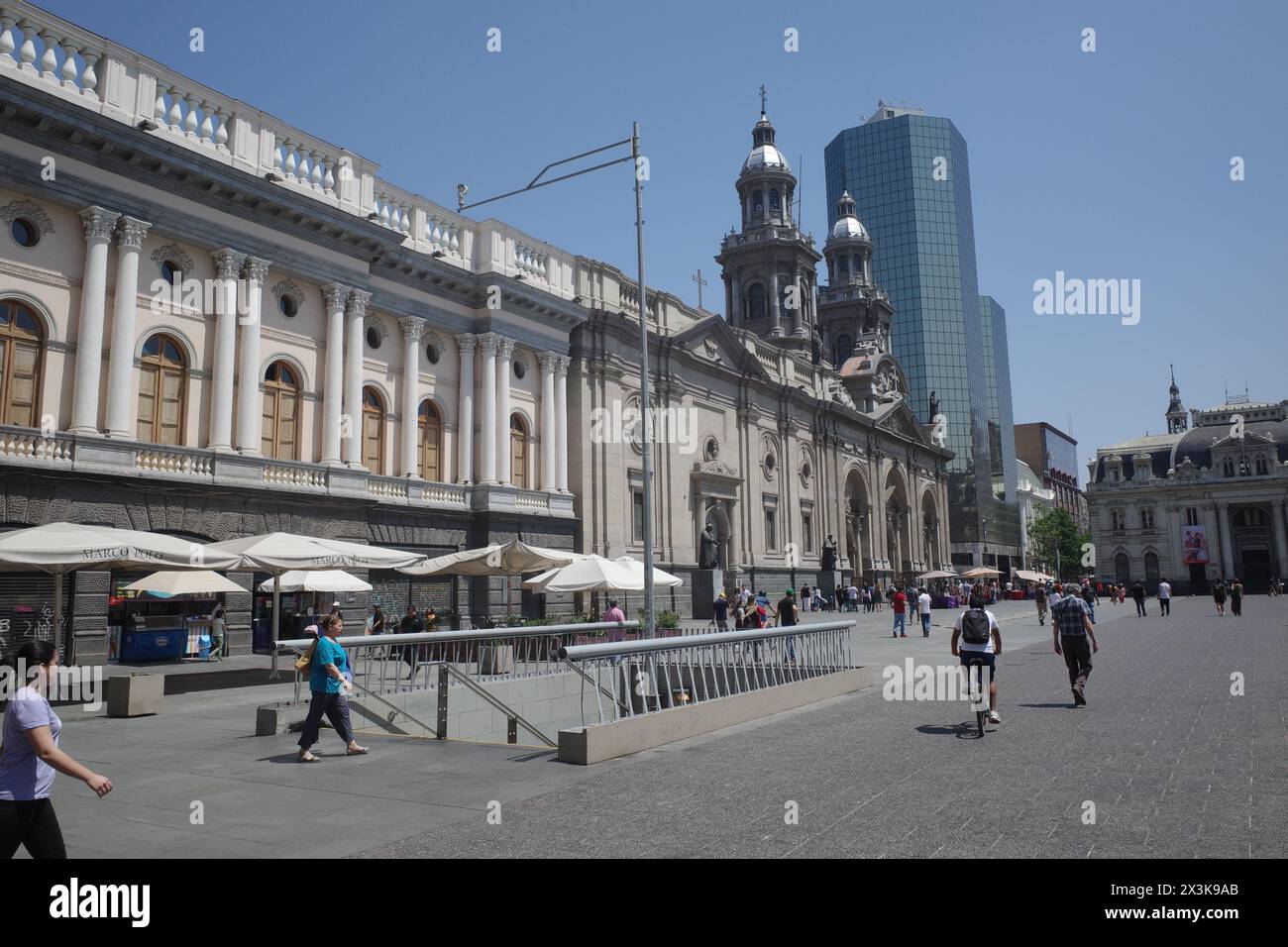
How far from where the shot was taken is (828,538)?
5875 cm

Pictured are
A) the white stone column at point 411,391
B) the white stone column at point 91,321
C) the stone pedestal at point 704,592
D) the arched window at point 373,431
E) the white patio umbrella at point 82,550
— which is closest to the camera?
the white patio umbrella at point 82,550

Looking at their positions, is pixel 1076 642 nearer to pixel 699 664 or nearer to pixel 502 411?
pixel 699 664

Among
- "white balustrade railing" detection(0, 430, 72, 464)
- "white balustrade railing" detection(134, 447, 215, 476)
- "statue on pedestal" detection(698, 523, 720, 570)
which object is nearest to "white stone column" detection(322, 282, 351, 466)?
"white balustrade railing" detection(134, 447, 215, 476)

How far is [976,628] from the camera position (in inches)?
500

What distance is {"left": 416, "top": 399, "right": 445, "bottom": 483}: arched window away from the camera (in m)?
31.3

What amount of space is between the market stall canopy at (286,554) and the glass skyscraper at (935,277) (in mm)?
102991

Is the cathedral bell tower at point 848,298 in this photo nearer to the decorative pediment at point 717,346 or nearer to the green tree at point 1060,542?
the decorative pediment at point 717,346

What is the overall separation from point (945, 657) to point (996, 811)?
16.6 m

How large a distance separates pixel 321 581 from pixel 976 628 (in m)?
14.5

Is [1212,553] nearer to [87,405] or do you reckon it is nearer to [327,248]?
[327,248]

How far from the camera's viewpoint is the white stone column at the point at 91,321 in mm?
21016

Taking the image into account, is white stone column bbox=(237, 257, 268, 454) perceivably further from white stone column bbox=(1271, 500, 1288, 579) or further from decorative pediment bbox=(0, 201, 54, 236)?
white stone column bbox=(1271, 500, 1288, 579)

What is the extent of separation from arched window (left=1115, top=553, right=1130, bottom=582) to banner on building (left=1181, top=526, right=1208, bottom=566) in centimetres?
608

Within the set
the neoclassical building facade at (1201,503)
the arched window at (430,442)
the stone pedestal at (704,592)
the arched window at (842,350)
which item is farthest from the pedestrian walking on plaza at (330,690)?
the neoclassical building facade at (1201,503)
